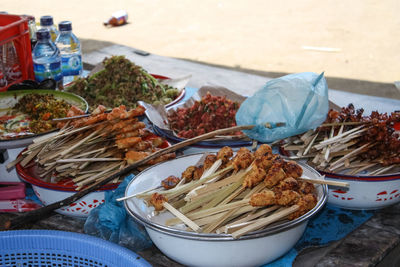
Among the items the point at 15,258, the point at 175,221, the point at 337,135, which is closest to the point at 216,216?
the point at 175,221

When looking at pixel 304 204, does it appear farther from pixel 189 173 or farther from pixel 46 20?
pixel 46 20

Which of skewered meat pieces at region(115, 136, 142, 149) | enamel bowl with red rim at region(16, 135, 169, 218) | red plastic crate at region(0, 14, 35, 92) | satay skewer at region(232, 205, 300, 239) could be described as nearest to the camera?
satay skewer at region(232, 205, 300, 239)

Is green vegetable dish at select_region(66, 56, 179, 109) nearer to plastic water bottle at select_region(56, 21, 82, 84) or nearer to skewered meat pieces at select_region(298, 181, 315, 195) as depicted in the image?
plastic water bottle at select_region(56, 21, 82, 84)

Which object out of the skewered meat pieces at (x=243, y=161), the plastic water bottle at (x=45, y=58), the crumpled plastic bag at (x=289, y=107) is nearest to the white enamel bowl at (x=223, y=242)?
the skewered meat pieces at (x=243, y=161)

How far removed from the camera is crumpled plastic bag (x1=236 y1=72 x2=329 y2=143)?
7.63 ft

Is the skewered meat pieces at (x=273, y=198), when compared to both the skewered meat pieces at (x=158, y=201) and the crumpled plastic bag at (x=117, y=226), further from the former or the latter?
the crumpled plastic bag at (x=117, y=226)

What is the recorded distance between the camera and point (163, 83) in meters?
3.67

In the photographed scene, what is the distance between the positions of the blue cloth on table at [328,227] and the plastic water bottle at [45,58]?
2.17 metres

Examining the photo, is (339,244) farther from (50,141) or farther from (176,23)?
(176,23)

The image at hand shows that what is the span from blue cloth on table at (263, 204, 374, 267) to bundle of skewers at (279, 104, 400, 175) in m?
0.20

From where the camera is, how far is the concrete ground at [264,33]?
8117 millimetres

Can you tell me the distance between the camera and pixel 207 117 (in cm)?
262

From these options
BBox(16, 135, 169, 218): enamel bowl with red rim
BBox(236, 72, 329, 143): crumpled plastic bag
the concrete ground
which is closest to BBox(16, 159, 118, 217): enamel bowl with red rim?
BBox(16, 135, 169, 218): enamel bowl with red rim

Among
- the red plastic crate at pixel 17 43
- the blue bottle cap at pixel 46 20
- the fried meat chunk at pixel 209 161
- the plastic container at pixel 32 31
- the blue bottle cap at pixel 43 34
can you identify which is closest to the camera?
the fried meat chunk at pixel 209 161
